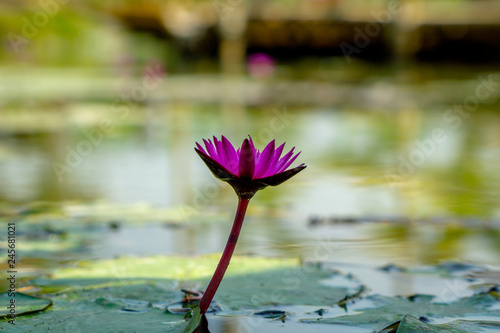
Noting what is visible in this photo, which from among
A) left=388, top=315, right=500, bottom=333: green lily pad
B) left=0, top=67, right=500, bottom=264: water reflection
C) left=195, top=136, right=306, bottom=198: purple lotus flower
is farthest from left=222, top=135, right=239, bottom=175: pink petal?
left=0, top=67, right=500, bottom=264: water reflection

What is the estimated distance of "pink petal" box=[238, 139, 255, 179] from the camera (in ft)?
3.17

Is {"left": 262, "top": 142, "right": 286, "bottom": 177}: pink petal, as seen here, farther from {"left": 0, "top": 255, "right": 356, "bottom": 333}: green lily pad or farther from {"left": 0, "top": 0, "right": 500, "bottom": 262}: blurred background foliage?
{"left": 0, "top": 0, "right": 500, "bottom": 262}: blurred background foliage

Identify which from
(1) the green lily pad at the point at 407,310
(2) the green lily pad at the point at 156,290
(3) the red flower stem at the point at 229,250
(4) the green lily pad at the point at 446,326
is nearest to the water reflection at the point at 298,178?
(2) the green lily pad at the point at 156,290

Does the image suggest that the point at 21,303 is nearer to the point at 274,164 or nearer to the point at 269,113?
the point at 274,164

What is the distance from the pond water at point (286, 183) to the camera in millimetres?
1791

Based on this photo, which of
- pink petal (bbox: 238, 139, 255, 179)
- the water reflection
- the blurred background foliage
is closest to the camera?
pink petal (bbox: 238, 139, 255, 179)

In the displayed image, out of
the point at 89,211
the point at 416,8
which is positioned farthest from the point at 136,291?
the point at 416,8

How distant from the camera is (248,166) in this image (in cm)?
99

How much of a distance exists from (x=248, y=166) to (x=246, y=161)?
0.03ft

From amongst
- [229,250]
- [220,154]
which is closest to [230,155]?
[220,154]

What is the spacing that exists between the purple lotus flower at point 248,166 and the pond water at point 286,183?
27cm

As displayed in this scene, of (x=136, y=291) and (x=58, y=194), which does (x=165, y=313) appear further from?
(x=58, y=194)

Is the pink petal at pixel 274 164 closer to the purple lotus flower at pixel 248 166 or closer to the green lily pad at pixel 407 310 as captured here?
the purple lotus flower at pixel 248 166

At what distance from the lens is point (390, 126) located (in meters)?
4.70
